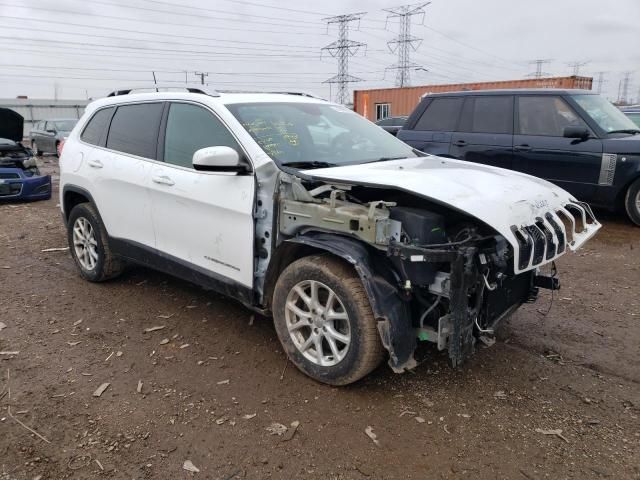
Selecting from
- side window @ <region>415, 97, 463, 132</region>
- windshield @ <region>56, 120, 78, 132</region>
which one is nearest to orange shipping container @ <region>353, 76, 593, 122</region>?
windshield @ <region>56, 120, 78, 132</region>

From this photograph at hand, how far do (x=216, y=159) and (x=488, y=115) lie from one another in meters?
6.04

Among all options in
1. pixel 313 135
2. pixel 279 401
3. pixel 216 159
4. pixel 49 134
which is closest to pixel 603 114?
pixel 313 135

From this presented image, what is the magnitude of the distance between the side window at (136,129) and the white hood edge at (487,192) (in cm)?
164

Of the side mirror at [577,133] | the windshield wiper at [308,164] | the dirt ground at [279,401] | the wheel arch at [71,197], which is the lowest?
the dirt ground at [279,401]

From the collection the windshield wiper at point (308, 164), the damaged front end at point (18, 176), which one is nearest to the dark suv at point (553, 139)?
the windshield wiper at point (308, 164)

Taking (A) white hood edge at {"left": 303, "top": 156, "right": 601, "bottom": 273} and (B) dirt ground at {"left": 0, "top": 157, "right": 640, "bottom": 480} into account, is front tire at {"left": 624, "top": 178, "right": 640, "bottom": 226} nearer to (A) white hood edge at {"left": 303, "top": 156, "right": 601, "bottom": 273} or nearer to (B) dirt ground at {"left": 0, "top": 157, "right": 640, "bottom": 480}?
(B) dirt ground at {"left": 0, "top": 157, "right": 640, "bottom": 480}

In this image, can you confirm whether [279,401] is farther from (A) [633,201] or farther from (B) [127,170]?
(A) [633,201]

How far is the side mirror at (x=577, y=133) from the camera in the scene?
7203 millimetres

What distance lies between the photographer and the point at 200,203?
12.1 feet

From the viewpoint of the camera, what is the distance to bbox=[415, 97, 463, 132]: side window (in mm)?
8406

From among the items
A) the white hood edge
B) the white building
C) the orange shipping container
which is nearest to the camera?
the white hood edge

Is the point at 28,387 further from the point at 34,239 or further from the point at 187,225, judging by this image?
the point at 34,239

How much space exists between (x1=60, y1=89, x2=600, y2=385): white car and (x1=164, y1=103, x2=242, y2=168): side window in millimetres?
12

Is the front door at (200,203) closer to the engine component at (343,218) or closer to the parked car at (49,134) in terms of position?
the engine component at (343,218)
